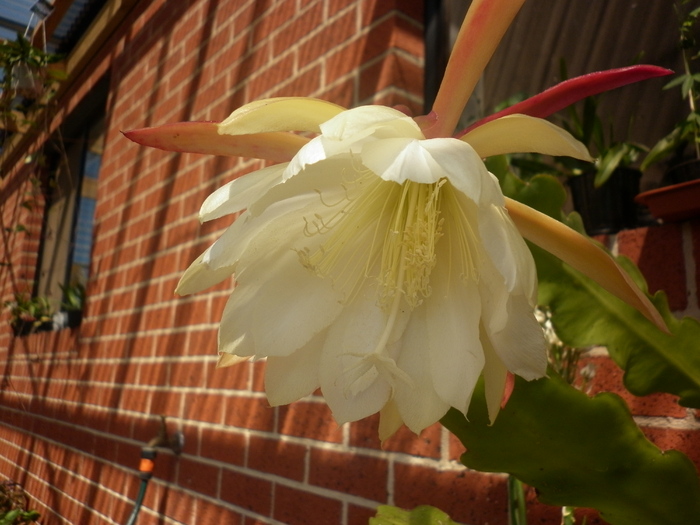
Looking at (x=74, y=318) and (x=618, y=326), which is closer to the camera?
(x=618, y=326)

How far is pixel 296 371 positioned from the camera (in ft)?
1.43

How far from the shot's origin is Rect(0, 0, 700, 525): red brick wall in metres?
1.02

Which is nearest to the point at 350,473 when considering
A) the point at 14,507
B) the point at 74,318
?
the point at 74,318

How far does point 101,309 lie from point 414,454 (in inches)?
64.9

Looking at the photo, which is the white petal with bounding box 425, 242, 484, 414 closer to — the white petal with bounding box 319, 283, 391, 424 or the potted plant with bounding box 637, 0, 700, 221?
the white petal with bounding box 319, 283, 391, 424

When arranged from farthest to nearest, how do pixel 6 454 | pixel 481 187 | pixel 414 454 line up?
pixel 6 454
pixel 414 454
pixel 481 187

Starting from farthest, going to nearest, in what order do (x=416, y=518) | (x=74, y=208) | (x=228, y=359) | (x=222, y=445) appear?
(x=74, y=208) < (x=222, y=445) < (x=416, y=518) < (x=228, y=359)

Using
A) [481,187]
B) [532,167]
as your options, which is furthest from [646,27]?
[481,187]

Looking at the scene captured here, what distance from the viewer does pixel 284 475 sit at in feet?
3.84

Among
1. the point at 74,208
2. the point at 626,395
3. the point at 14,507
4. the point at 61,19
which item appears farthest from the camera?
the point at 74,208

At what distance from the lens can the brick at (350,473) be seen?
972mm

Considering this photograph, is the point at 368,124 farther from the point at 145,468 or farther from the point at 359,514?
the point at 145,468

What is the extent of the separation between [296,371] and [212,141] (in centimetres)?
19

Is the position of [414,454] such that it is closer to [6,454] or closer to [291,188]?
[291,188]
